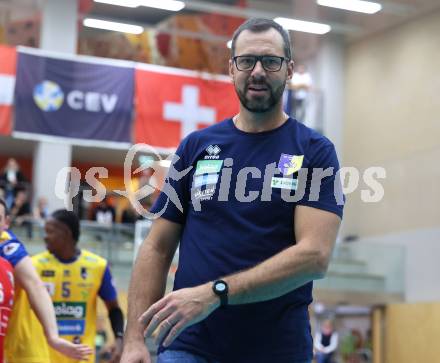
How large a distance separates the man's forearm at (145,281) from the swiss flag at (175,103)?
1937 centimetres

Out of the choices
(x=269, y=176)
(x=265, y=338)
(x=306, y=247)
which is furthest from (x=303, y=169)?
(x=265, y=338)

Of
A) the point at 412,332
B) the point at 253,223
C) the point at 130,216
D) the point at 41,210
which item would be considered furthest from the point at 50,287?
the point at 412,332

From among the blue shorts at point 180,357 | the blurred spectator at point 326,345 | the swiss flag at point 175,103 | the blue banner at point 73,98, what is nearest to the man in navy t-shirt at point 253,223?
the blue shorts at point 180,357

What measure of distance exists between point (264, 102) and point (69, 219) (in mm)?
4306

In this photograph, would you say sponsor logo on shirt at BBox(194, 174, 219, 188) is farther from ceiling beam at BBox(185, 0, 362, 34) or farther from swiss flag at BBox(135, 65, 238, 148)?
ceiling beam at BBox(185, 0, 362, 34)

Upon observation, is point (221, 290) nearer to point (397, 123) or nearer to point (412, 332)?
point (412, 332)

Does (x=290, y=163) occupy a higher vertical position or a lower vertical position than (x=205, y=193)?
higher

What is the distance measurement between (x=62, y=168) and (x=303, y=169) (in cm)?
1946

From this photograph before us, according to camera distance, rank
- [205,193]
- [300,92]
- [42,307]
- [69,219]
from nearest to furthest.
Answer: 1. [205,193]
2. [42,307]
3. [69,219]
4. [300,92]

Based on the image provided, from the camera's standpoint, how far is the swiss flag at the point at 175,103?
75.3 ft

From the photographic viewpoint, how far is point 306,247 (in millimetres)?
3092

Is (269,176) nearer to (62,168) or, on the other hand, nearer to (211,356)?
(211,356)

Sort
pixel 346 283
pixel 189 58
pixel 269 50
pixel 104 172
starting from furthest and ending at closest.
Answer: pixel 104 172
pixel 189 58
pixel 346 283
pixel 269 50

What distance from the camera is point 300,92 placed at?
23.9 m
